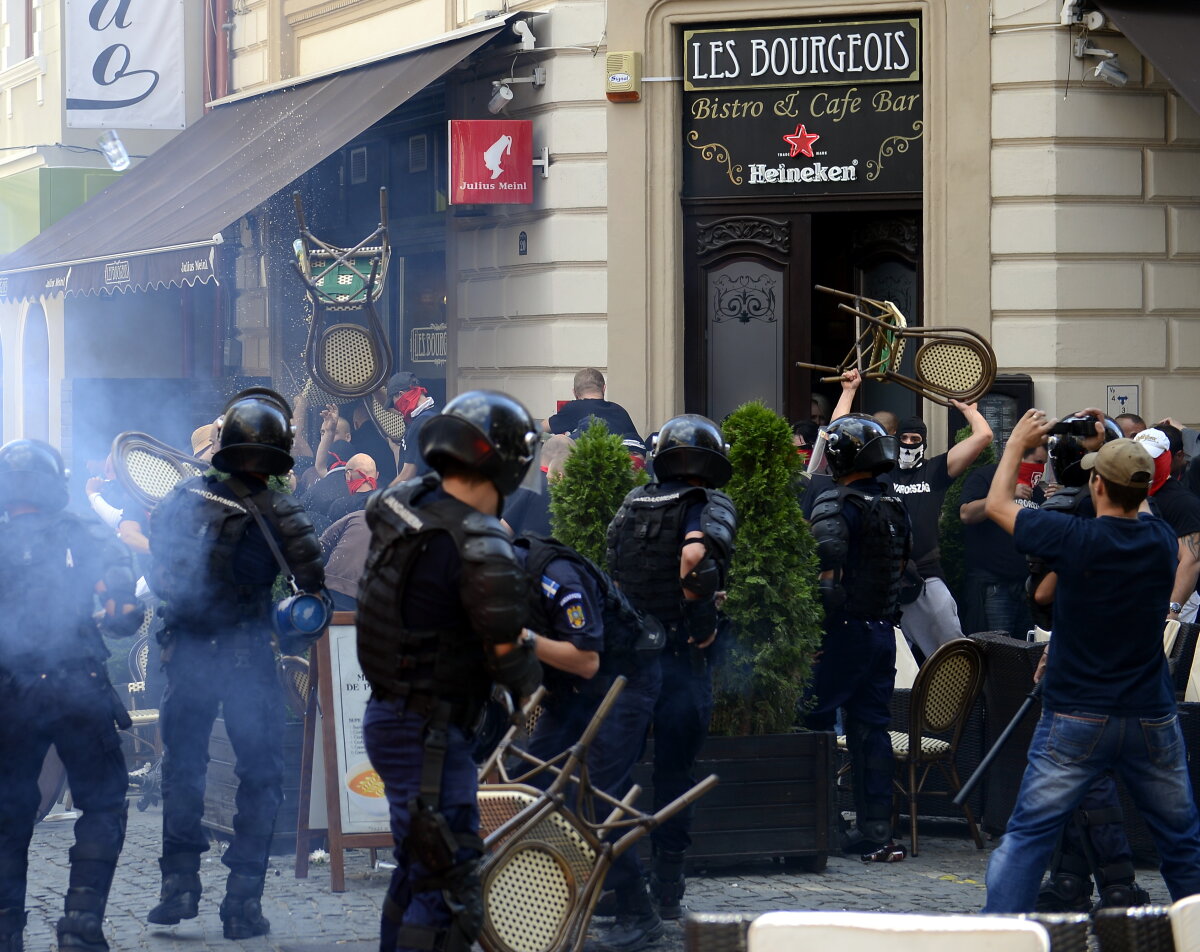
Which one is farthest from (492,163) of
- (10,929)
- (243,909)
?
(10,929)

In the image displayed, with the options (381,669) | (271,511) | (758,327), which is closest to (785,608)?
(271,511)

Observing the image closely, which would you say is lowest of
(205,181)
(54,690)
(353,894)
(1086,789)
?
(353,894)

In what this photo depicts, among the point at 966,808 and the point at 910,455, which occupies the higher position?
the point at 910,455

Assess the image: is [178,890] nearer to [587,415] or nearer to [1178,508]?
[587,415]

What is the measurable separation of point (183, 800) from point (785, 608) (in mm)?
2436

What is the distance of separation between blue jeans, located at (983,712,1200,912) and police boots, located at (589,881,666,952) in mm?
1191

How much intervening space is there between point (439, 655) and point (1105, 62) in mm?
8503

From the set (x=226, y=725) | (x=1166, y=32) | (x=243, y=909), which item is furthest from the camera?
(x=1166, y=32)

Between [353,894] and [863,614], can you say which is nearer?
[353,894]

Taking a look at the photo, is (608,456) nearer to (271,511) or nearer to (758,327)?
(271,511)

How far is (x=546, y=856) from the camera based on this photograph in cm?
511

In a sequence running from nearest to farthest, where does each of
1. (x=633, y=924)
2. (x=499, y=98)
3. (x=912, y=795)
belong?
1. (x=633, y=924)
2. (x=912, y=795)
3. (x=499, y=98)

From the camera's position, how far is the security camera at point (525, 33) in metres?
12.6

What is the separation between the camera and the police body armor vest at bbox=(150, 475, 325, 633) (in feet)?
20.1
